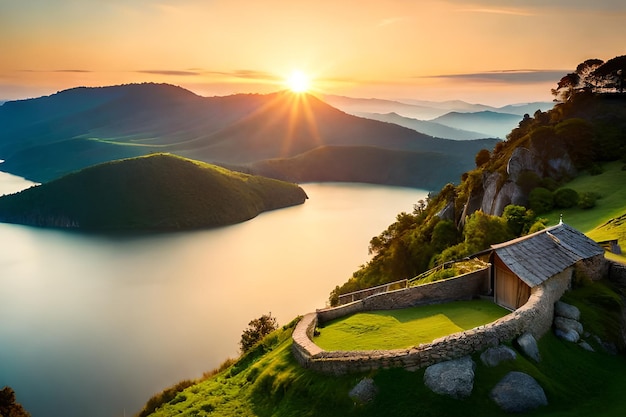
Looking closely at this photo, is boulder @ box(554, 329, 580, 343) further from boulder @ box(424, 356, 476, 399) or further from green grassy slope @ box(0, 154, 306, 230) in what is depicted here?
green grassy slope @ box(0, 154, 306, 230)

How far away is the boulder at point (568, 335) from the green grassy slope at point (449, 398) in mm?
214

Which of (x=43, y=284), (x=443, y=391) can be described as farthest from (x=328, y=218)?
(x=443, y=391)

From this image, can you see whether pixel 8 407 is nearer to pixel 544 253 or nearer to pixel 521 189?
pixel 544 253

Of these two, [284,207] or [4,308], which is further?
[284,207]

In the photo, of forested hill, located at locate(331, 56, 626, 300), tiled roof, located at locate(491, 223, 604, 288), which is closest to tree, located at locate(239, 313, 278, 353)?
forested hill, located at locate(331, 56, 626, 300)

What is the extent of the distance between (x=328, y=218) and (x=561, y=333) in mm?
98843

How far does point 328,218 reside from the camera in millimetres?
113062

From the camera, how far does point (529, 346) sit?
1295 cm

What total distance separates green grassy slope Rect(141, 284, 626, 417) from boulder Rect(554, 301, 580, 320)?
0.32 m

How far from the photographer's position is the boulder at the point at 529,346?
505 inches

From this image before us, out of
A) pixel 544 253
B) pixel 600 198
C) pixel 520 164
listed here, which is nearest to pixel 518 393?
pixel 544 253

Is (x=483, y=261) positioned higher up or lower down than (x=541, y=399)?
higher up

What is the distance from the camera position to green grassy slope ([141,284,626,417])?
11562 millimetres

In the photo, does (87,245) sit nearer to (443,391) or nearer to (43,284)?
(43,284)
